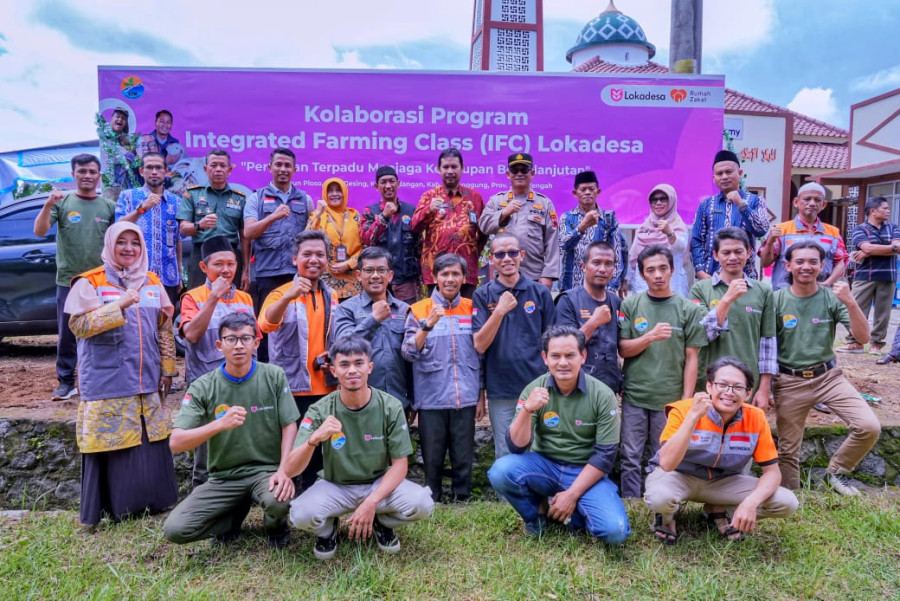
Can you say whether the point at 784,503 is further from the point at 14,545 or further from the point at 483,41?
the point at 483,41

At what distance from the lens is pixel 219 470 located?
359 centimetres

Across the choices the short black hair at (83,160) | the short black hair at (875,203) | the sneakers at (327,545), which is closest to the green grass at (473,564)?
the sneakers at (327,545)

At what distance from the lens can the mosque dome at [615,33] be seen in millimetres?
28391

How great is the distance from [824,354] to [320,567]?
338 centimetres

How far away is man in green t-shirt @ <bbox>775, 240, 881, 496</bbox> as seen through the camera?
4.09 m

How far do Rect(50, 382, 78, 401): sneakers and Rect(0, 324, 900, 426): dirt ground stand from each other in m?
0.05

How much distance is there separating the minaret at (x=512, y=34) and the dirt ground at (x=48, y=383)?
222 inches

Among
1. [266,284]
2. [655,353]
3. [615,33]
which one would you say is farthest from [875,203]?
[615,33]

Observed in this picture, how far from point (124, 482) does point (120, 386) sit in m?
0.58

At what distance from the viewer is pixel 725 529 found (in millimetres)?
3574

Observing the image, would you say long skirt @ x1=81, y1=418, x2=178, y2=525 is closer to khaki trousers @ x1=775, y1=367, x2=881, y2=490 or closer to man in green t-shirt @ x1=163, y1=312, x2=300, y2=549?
man in green t-shirt @ x1=163, y1=312, x2=300, y2=549

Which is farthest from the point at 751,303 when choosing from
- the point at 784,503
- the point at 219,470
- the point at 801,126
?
the point at 801,126

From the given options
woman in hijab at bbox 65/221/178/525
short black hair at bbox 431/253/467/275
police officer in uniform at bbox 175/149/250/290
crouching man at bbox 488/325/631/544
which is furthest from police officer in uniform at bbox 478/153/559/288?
woman in hijab at bbox 65/221/178/525

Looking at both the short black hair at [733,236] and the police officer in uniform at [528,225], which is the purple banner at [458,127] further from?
the short black hair at [733,236]
